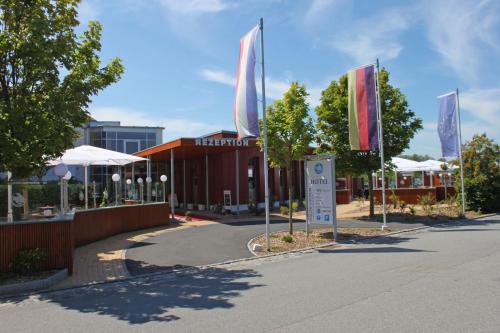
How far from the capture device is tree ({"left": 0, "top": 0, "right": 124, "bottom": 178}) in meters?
9.12

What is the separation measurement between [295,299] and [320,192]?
7.96m

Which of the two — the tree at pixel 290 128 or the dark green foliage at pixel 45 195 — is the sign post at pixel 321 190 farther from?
the dark green foliage at pixel 45 195

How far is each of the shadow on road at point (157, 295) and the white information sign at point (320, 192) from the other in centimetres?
525

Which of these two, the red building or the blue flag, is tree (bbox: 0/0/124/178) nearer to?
the red building

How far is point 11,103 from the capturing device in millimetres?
9391

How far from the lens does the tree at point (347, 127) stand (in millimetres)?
19922

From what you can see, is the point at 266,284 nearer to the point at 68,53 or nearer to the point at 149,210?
the point at 68,53

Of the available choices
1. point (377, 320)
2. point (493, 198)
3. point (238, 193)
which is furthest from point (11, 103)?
point (493, 198)

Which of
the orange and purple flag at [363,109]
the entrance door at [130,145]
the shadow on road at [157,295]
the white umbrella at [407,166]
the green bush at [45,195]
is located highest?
the entrance door at [130,145]

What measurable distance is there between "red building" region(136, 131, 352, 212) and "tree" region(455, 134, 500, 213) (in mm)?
10415

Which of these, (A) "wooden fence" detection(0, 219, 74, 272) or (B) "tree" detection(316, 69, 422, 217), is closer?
(A) "wooden fence" detection(0, 219, 74, 272)

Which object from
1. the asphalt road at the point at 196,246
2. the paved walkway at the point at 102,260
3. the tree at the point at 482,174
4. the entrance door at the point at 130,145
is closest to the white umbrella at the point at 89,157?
the paved walkway at the point at 102,260

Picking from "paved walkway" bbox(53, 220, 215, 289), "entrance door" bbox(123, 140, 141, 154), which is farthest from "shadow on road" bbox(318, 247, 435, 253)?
"entrance door" bbox(123, 140, 141, 154)

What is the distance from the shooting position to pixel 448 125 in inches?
868
